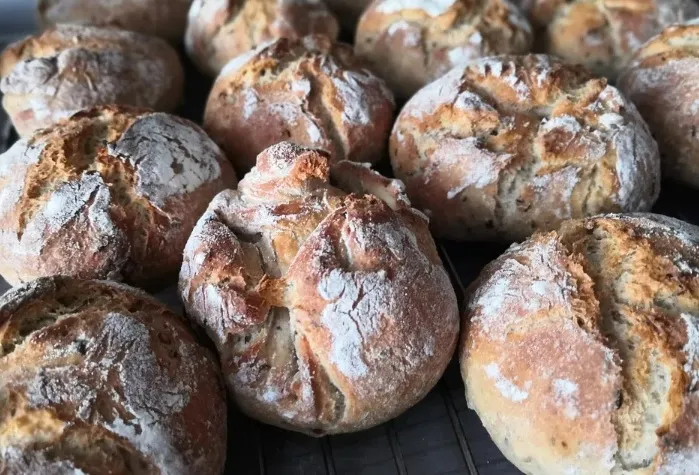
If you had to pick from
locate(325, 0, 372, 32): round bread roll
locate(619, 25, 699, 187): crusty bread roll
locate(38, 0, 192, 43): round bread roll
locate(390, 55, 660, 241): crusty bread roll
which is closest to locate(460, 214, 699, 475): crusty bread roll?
locate(390, 55, 660, 241): crusty bread roll

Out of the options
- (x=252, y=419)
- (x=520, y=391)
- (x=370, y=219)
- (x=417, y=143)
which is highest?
(x=370, y=219)

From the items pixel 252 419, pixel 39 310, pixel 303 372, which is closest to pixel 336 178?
pixel 303 372

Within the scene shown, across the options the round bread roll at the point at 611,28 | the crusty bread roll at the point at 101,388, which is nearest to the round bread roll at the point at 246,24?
the round bread roll at the point at 611,28

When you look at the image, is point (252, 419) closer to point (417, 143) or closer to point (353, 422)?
point (353, 422)

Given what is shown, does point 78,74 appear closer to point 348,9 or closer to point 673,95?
point 348,9

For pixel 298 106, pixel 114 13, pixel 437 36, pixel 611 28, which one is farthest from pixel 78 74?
pixel 611 28
